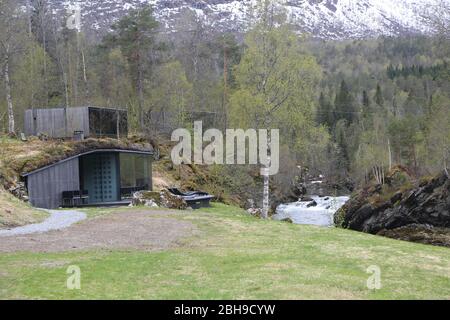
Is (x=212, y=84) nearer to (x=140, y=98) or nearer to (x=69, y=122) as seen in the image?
(x=140, y=98)

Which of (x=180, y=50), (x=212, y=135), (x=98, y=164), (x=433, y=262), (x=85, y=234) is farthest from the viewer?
(x=180, y=50)

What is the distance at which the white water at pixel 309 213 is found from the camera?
37.8 metres

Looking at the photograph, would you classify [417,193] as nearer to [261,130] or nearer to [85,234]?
[261,130]

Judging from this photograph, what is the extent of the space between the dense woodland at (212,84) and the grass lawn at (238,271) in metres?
11.2

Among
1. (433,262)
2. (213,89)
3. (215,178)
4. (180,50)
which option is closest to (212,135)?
(215,178)

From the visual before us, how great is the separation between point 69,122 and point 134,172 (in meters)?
5.11

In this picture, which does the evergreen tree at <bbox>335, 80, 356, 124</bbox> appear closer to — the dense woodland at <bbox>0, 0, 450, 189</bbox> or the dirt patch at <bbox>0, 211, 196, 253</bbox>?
the dense woodland at <bbox>0, 0, 450, 189</bbox>

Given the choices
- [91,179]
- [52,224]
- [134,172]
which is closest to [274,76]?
[52,224]

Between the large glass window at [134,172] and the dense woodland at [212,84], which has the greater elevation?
the dense woodland at [212,84]

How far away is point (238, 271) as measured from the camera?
992 centimetres

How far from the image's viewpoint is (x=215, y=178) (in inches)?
1517

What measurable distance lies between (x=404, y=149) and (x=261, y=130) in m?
47.5

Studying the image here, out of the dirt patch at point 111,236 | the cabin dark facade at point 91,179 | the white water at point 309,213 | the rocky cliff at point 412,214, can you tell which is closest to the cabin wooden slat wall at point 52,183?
the cabin dark facade at point 91,179

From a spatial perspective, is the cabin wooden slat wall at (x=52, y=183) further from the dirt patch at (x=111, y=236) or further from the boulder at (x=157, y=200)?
the dirt patch at (x=111, y=236)
